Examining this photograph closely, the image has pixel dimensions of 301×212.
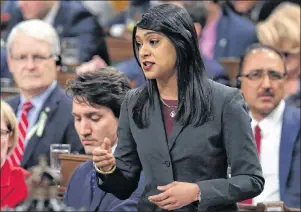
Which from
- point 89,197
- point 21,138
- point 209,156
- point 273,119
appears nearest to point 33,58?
point 21,138

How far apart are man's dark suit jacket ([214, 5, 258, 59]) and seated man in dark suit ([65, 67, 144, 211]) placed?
4683mm

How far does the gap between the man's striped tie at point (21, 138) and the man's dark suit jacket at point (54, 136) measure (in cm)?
4

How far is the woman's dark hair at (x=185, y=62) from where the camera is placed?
3084mm

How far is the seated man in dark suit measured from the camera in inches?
165

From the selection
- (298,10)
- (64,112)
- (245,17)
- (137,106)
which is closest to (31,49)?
(64,112)

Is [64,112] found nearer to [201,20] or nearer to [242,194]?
[201,20]

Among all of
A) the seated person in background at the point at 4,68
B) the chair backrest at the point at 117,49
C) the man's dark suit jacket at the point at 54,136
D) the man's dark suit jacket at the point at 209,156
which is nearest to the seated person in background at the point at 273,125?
the man's dark suit jacket at the point at 54,136

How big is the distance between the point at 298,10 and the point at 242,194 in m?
4.58

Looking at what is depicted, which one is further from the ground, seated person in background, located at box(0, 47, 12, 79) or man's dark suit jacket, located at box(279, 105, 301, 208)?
seated person in background, located at box(0, 47, 12, 79)

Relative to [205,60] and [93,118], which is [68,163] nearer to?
[93,118]

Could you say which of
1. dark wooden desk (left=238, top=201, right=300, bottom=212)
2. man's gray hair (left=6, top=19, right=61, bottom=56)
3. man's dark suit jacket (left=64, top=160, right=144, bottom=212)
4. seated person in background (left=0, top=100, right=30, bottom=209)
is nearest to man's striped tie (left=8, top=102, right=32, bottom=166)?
man's gray hair (left=6, top=19, right=61, bottom=56)

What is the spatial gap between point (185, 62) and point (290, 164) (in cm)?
246

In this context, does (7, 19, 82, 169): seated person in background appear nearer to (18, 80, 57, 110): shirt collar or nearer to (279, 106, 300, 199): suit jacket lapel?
(18, 80, 57, 110): shirt collar

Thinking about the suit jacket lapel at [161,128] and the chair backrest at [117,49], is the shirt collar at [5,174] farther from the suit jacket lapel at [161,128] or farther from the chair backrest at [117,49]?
the chair backrest at [117,49]
